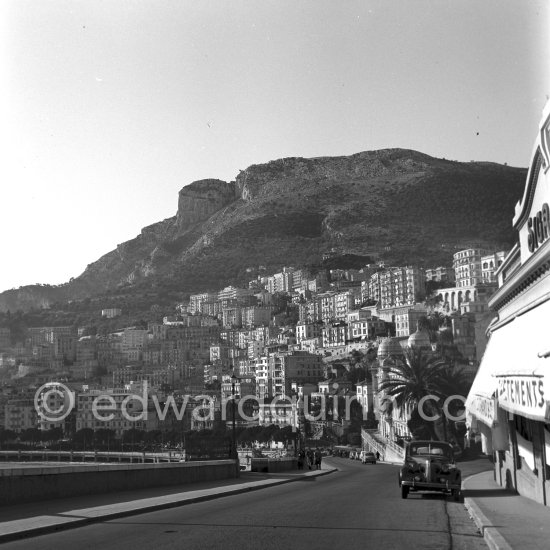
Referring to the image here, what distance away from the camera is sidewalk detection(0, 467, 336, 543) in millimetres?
17016

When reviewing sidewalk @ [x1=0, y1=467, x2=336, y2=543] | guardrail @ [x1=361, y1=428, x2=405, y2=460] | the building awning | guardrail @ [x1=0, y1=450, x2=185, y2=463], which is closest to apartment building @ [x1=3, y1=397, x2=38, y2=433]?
guardrail @ [x1=0, y1=450, x2=185, y2=463]

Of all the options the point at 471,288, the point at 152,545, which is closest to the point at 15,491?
the point at 152,545

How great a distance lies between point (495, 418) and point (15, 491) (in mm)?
11117

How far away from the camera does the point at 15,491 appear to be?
2102 cm

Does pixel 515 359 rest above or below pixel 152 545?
above

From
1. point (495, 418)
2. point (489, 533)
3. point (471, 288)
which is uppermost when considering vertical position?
point (471, 288)

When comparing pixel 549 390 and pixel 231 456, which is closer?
pixel 549 390

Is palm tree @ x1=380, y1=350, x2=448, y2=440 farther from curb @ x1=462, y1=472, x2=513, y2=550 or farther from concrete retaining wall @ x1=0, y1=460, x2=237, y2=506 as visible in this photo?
curb @ x1=462, y1=472, x2=513, y2=550

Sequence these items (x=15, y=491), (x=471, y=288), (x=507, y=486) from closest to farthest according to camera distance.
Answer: (x=15, y=491) → (x=507, y=486) → (x=471, y=288)

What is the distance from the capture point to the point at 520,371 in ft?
54.6

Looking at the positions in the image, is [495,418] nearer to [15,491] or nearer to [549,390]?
[549,390]

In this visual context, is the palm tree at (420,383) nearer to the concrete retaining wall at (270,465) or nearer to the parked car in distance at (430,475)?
the concrete retaining wall at (270,465)

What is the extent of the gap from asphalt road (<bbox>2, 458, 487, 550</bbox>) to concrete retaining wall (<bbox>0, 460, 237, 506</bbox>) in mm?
3074

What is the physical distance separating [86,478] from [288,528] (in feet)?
30.5
